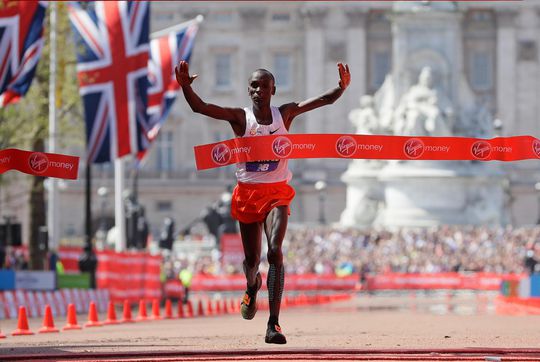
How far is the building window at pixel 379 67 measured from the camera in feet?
397

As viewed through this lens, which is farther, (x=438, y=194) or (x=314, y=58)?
(x=314, y=58)

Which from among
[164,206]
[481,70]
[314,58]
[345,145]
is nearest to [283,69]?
[314,58]

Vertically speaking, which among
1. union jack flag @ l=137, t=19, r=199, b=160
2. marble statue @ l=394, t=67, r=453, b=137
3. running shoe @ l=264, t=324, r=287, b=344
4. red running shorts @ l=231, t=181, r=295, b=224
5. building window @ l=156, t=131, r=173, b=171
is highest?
building window @ l=156, t=131, r=173, b=171

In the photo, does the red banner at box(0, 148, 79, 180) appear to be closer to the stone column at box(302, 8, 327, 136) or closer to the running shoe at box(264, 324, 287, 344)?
the running shoe at box(264, 324, 287, 344)

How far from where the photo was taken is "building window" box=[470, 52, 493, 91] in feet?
397

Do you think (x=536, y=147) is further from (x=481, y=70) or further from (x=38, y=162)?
(x=481, y=70)

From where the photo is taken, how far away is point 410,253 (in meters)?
68.9

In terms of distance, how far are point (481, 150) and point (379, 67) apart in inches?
4081

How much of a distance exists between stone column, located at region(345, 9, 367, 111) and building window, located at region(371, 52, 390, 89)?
3.29 ft

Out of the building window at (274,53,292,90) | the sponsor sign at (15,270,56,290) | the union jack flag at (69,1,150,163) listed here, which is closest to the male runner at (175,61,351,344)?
the sponsor sign at (15,270,56,290)

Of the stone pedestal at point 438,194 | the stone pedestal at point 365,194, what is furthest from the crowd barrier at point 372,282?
the stone pedestal at point 365,194

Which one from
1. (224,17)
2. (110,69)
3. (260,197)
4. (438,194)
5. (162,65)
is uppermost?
(224,17)

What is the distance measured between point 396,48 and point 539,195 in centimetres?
4088

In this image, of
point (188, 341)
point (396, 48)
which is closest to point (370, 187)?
point (396, 48)
